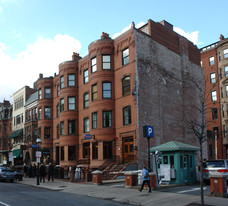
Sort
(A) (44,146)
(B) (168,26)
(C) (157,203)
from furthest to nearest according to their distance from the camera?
(A) (44,146) < (B) (168,26) < (C) (157,203)

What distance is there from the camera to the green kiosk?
→ 68.0 ft

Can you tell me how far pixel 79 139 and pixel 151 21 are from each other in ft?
54.0

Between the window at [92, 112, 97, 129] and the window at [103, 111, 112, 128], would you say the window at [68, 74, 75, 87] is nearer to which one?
the window at [92, 112, 97, 129]

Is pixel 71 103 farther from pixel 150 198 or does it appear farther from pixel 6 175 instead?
pixel 150 198

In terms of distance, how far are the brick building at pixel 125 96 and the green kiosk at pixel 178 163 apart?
676 centimetres

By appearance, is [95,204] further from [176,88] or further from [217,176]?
[176,88]

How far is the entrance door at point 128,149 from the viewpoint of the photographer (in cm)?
2893

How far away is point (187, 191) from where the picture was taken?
17.5 m

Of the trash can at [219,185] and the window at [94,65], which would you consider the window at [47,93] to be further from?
the trash can at [219,185]

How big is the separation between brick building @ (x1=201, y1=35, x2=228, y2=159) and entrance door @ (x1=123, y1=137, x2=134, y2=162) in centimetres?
2038

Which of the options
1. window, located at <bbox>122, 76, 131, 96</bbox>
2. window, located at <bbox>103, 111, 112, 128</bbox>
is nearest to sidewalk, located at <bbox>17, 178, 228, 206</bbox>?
window, located at <bbox>103, 111, 112, 128</bbox>

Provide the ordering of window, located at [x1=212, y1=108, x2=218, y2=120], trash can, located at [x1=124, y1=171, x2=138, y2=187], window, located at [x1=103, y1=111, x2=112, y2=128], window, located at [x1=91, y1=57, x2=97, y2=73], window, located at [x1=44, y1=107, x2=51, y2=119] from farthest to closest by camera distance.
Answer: window, located at [x1=212, y1=108, x2=218, y2=120] < window, located at [x1=44, y1=107, x2=51, y2=119] < window, located at [x1=91, y1=57, x2=97, y2=73] < window, located at [x1=103, y1=111, x2=112, y2=128] < trash can, located at [x1=124, y1=171, x2=138, y2=187]

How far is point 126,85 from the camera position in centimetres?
3047

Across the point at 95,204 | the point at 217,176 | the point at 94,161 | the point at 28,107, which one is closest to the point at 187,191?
the point at 217,176
